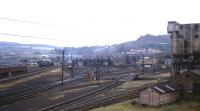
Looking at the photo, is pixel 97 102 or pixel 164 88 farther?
pixel 164 88

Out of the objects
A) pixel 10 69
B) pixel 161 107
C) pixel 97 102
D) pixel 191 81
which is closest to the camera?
pixel 161 107

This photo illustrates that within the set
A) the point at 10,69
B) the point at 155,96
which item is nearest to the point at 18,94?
the point at 155,96

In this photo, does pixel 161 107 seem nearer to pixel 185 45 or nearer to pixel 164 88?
pixel 164 88

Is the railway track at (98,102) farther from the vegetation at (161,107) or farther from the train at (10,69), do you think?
the train at (10,69)

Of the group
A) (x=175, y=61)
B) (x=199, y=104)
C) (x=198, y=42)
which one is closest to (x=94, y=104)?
(x=199, y=104)

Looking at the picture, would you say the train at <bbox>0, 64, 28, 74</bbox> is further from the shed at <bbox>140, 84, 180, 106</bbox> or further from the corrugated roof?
the shed at <bbox>140, 84, 180, 106</bbox>

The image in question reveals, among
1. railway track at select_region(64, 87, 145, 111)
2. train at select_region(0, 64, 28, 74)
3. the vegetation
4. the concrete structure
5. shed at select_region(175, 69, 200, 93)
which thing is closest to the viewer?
the vegetation

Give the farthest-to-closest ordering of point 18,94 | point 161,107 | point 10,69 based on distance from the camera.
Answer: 1. point 10,69
2. point 18,94
3. point 161,107

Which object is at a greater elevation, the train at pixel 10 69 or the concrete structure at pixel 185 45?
the concrete structure at pixel 185 45

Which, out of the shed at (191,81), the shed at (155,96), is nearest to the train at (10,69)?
the shed at (191,81)

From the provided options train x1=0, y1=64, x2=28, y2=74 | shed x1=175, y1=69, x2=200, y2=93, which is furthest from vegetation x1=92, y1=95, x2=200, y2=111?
train x1=0, y1=64, x2=28, y2=74

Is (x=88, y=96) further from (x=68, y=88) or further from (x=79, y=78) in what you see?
(x=79, y=78)

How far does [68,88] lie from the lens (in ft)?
123

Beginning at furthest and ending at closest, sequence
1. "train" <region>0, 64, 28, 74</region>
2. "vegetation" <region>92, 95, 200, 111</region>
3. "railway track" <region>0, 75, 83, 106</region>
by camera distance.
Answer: "train" <region>0, 64, 28, 74</region> < "railway track" <region>0, 75, 83, 106</region> < "vegetation" <region>92, 95, 200, 111</region>
